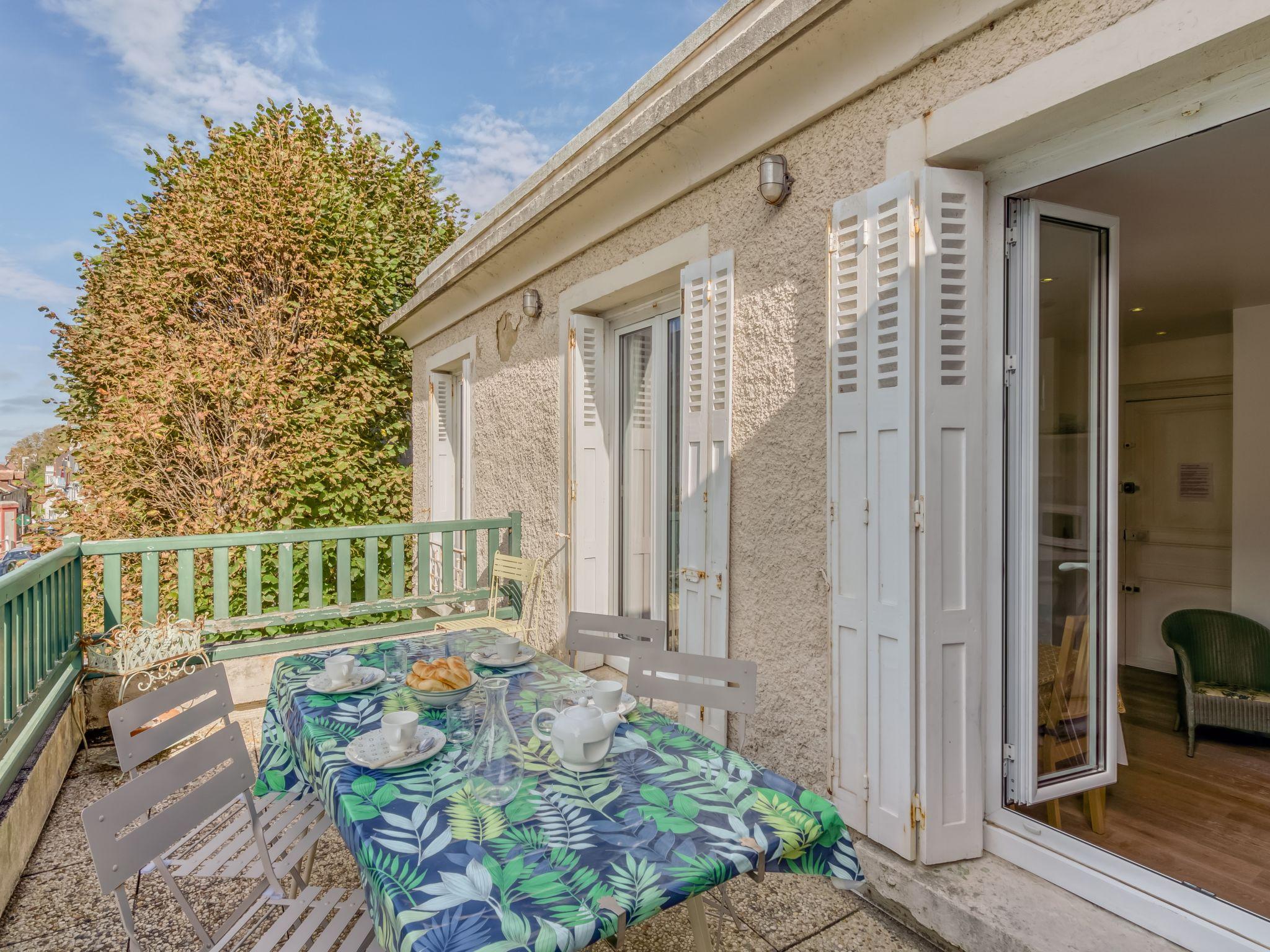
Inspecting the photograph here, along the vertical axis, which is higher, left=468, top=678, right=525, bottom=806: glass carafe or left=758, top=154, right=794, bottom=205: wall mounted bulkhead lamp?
left=758, top=154, right=794, bottom=205: wall mounted bulkhead lamp

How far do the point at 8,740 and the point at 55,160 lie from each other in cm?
1508

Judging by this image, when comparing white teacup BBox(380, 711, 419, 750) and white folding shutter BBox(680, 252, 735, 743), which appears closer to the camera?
white teacup BBox(380, 711, 419, 750)

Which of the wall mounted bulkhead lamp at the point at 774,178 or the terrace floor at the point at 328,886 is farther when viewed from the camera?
the wall mounted bulkhead lamp at the point at 774,178

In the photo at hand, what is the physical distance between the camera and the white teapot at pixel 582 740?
1610 millimetres

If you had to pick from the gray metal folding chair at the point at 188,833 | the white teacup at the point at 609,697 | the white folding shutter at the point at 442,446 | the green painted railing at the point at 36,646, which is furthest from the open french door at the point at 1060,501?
the white folding shutter at the point at 442,446

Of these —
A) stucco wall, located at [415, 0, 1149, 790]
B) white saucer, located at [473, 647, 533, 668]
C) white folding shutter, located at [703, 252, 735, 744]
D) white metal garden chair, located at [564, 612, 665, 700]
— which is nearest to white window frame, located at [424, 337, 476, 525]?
stucco wall, located at [415, 0, 1149, 790]

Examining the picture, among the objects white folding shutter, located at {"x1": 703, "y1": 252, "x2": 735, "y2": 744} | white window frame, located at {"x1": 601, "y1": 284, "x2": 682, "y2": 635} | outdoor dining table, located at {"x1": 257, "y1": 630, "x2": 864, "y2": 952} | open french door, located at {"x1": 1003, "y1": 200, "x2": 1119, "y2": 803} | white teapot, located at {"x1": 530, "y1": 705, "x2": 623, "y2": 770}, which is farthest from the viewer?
white window frame, located at {"x1": 601, "y1": 284, "x2": 682, "y2": 635}

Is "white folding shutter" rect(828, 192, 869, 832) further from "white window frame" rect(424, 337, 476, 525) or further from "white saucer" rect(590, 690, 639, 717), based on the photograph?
"white window frame" rect(424, 337, 476, 525)

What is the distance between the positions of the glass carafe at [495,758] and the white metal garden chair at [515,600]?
122 inches

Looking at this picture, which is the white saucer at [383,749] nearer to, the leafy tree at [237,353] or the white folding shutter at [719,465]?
the white folding shutter at [719,465]

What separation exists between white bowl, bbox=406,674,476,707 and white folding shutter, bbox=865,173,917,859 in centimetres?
155

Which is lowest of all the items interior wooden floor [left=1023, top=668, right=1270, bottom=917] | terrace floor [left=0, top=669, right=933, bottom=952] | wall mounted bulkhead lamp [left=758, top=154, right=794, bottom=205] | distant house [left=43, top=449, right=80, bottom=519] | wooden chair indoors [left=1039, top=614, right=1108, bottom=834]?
terrace floor [left=0, top=669, right=933, bottom=952]

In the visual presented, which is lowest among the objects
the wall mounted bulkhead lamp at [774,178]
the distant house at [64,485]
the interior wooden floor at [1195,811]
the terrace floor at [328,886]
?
the terrace floor at [328,886]

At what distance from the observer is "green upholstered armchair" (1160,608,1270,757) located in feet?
12.2
